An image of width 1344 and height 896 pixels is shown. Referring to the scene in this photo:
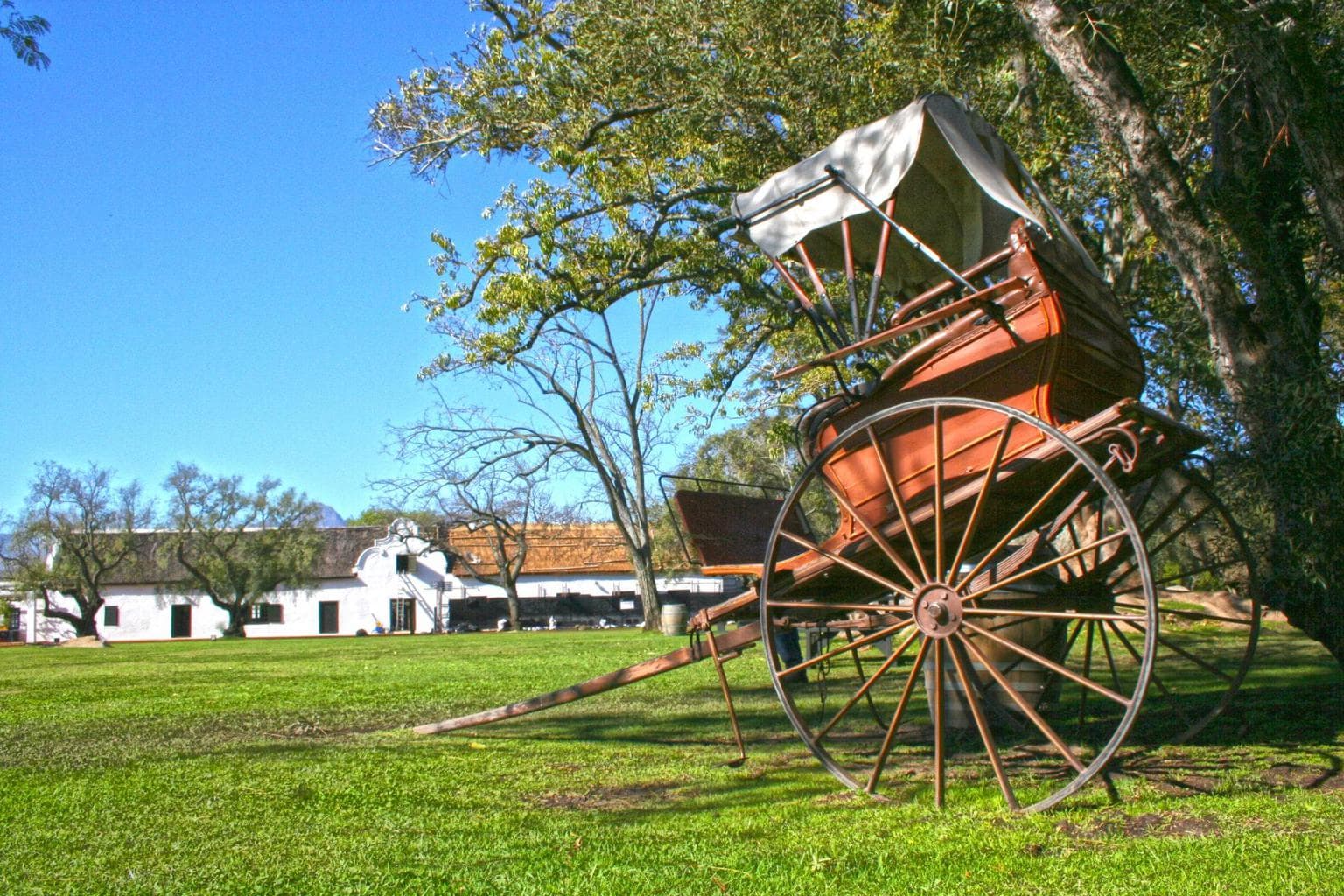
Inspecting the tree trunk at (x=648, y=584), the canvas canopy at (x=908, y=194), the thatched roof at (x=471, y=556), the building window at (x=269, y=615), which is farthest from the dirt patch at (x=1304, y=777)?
the building window at (x=269, y=615)

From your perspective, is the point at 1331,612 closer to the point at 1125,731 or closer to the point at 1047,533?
the point at 1047,533

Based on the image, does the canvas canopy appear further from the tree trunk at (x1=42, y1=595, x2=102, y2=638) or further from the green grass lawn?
the tree trunk at (x1=42, y1=595, x2=102, y2=638)

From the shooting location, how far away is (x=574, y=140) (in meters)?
14.8

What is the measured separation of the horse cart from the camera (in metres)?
5.09

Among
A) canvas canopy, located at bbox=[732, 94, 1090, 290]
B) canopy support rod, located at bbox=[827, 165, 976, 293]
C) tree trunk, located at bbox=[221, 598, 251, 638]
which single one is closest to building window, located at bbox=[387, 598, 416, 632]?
tree trunk, located at bbox=[221, 598, 251, 638]

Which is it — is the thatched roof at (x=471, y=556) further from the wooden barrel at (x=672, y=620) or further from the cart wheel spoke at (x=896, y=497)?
the cart wheel spoke at (x=896, y=497)

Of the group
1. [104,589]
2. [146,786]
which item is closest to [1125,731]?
[146,786]

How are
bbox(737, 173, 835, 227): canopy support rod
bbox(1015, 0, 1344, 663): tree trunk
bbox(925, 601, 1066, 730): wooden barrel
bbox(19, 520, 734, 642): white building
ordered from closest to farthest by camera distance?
bbox(737, 173, 835, 227): canopy support rod < bbox(1015, 0, 1344, 663): tree trunk < bbox(925, 601, 1066, 730): wooden barrel < bbox(19, 520, 734, 642): white building

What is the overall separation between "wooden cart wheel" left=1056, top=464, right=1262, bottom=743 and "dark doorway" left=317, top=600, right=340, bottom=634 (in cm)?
5675

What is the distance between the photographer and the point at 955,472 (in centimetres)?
549

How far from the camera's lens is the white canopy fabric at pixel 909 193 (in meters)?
5.92

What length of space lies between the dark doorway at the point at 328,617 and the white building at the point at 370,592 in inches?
2.0

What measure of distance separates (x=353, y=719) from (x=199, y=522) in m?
61.9

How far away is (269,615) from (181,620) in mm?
5746
